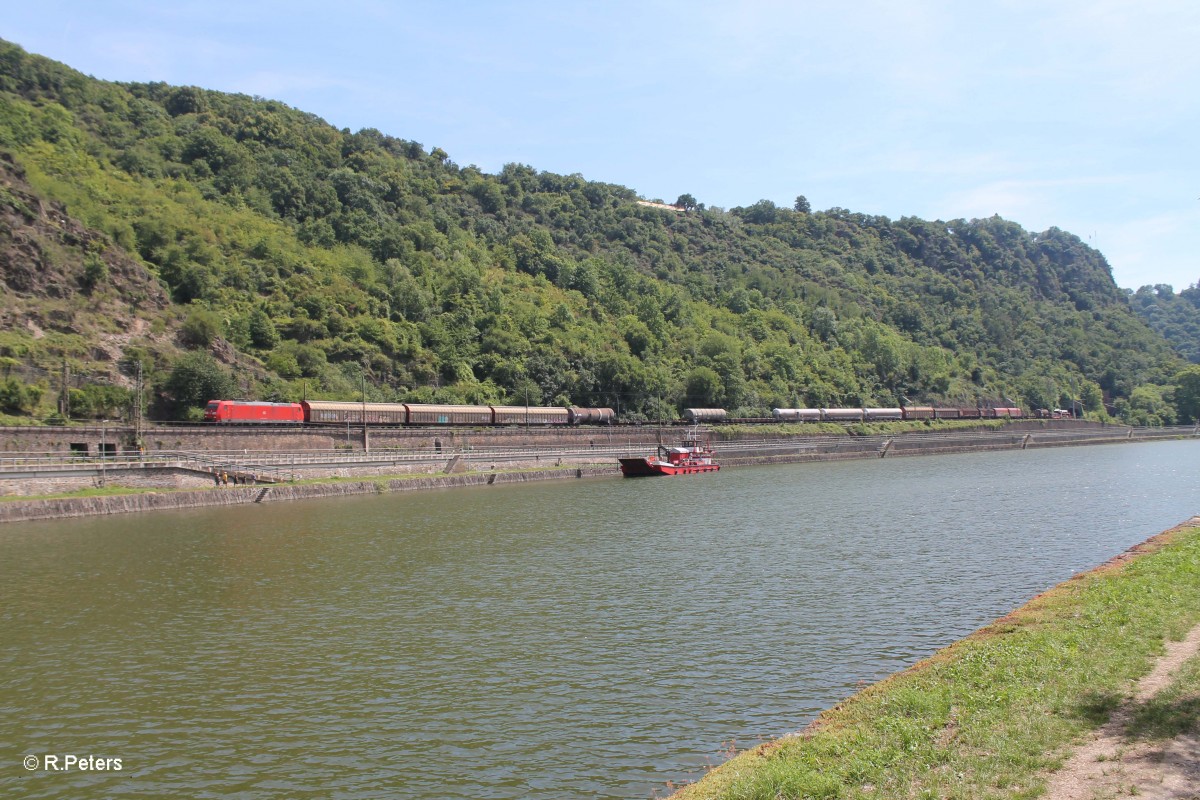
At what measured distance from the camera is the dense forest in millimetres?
66000

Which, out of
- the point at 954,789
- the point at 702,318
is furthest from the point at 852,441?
the point at 954,789

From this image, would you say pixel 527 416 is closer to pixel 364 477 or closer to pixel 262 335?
pixel 262 335

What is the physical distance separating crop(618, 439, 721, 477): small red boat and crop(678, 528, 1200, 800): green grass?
54.2m

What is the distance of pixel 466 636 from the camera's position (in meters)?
18.2

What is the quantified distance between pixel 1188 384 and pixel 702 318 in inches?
3998

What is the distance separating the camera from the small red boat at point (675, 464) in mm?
70125

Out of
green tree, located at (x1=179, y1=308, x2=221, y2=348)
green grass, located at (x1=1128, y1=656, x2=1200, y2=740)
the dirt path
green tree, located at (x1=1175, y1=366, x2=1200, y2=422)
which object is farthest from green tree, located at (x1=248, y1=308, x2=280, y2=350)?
green tree, located at (x1=1175, y1=366, x2=1200, y2=422)

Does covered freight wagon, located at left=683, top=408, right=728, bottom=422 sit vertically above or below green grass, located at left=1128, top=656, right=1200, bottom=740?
above

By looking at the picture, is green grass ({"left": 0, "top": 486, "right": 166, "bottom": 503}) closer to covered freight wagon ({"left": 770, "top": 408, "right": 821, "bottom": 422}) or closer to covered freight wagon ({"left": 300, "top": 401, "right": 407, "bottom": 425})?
covered freight wagon ({"left": 300, "top": 401, "right": 407, "bottom": 425})

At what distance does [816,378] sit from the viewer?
140m

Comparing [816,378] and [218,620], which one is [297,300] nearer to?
[218,620]
